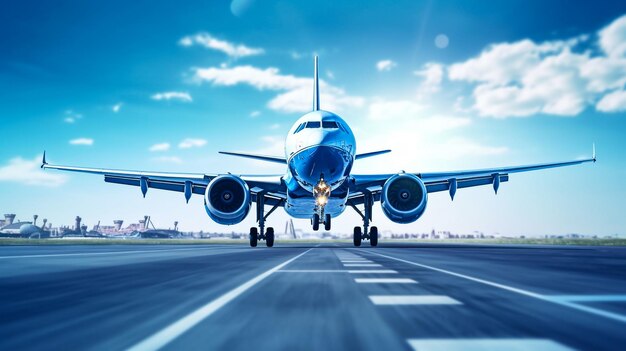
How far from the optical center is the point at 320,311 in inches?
147

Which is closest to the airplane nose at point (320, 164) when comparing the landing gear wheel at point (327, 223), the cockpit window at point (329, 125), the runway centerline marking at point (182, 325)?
the cockpit window at point (329, 125)

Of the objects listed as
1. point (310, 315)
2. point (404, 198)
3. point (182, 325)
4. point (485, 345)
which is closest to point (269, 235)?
point (404, 198)

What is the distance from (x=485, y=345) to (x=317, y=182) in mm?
15488

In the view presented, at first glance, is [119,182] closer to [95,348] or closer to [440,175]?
[440,175]

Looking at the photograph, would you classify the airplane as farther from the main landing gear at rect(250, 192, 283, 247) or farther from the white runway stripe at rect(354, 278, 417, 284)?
the white runway stripe at rect(354, 278, 417, 284)

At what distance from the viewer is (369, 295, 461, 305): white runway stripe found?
13.7 feet

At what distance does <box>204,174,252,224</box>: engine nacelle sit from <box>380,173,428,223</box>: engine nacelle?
257 inches

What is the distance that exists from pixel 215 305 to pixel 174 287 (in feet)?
5.56

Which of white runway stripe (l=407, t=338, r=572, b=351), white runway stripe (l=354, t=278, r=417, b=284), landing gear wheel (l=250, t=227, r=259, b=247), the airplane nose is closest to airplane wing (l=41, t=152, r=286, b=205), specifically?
landing gear wheel (l=250, t=227, r=259, b=247)

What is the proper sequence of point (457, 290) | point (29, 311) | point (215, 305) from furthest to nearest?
1. point (457, 290)
2. point (215, 305)
3. point (29, 311)

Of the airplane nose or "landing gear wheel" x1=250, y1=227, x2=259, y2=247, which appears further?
"landing gear wheel" x1=250, y1=227, x2=259, y2=247

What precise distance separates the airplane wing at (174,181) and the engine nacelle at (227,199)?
1.25 m

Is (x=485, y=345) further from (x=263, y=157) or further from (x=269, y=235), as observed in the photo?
(x=269, y=235)

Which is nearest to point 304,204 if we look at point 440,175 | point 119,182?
point 440,175
